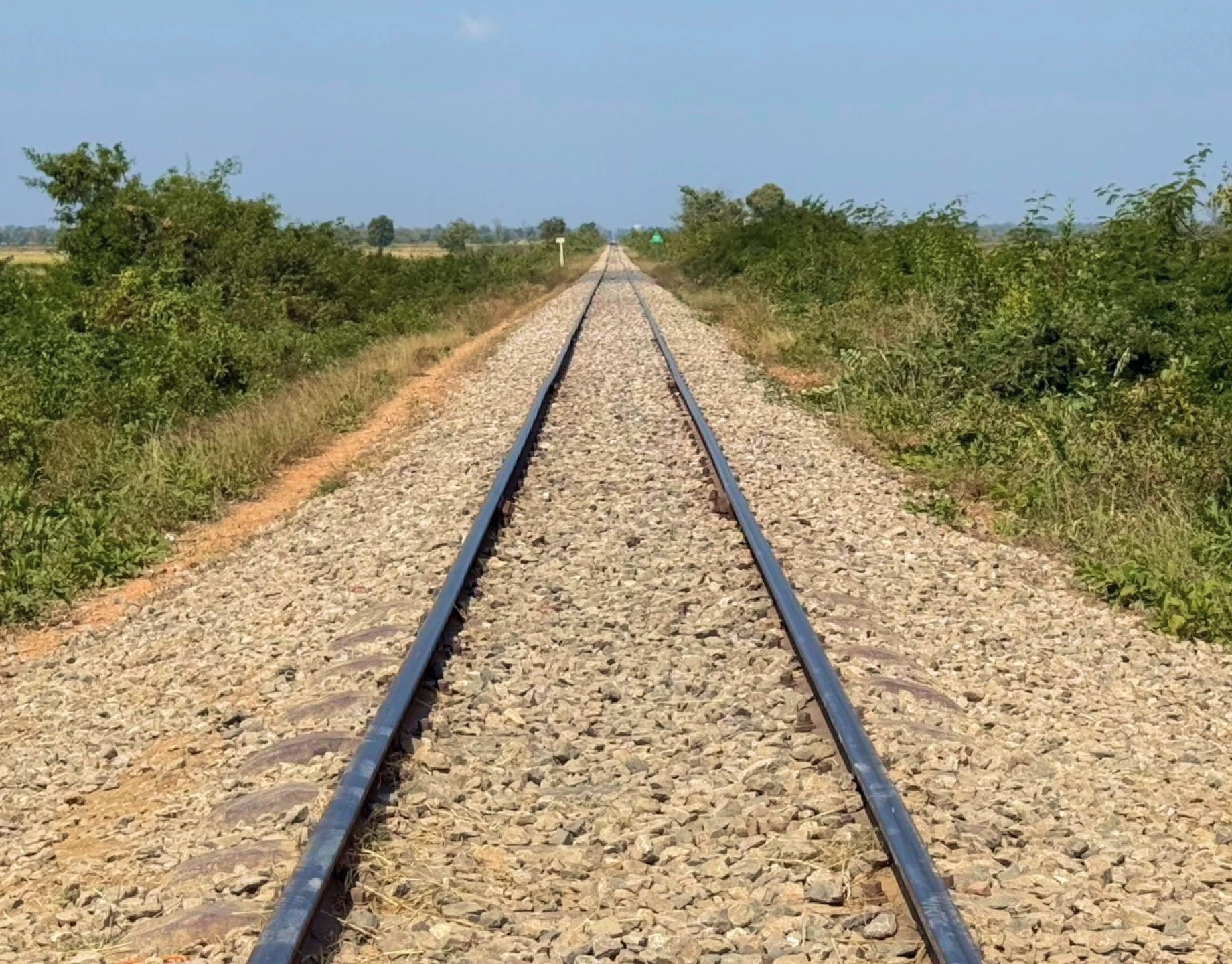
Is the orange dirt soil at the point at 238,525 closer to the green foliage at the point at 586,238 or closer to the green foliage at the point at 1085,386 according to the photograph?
the green foliage at the point at 1085,386

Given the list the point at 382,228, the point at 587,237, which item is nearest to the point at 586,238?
the point at 587,237

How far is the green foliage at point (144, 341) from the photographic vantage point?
973 centimetres

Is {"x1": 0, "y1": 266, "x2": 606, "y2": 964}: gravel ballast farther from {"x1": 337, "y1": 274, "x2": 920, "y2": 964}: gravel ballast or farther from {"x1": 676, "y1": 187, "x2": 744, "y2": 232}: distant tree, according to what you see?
{"x1": 676, "y1": 187, "x2": 744, "y2": 232}: distant tree

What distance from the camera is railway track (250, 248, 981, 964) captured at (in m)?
3.82

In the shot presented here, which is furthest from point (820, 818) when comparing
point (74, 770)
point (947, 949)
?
point (74, 770)

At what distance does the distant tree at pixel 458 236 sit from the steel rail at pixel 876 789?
58.9 metres

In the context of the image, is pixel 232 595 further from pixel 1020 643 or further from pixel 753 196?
pixel 753 196

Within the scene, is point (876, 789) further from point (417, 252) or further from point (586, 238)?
point (586, 238)

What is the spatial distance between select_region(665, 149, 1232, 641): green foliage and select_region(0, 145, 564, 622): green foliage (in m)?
5.93

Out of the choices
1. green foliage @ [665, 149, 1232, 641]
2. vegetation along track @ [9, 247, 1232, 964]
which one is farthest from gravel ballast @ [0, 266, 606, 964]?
green foliage @ [665, 149, 1232, 641]

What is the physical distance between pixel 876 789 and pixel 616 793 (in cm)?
91

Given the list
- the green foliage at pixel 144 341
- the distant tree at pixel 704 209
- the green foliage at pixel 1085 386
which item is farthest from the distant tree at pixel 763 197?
the green foliage at pixel 1085 386

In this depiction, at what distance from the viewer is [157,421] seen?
1385cm

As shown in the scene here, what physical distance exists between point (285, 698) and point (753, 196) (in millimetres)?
81563
